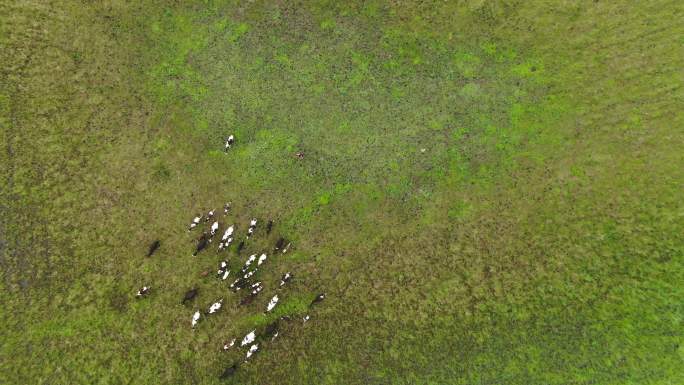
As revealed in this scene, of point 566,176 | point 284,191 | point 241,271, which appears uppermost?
point 284,191

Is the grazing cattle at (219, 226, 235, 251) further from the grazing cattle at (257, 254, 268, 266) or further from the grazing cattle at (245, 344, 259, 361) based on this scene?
the grazing cattle at (245, 344, 259, 361)

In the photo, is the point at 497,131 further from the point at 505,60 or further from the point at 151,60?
the point at 151,60

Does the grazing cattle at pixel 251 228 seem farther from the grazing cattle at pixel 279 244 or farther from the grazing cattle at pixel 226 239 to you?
the grazing cattle at pixel 279 244

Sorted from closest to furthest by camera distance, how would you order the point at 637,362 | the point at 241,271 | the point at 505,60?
the point at 637,362, the point at 241,271, the point at 505,60

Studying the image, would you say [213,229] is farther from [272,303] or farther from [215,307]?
[272,303]

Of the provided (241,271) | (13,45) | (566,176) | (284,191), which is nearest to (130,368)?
(241,271)

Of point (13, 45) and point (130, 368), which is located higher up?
point (13, 45)

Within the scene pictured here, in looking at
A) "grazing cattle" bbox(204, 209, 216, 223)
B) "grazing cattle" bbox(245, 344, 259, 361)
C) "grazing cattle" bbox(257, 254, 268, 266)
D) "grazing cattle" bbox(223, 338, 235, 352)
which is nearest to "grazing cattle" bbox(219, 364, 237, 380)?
"grazing cattle" bbox(245, 344, 259, 361)
